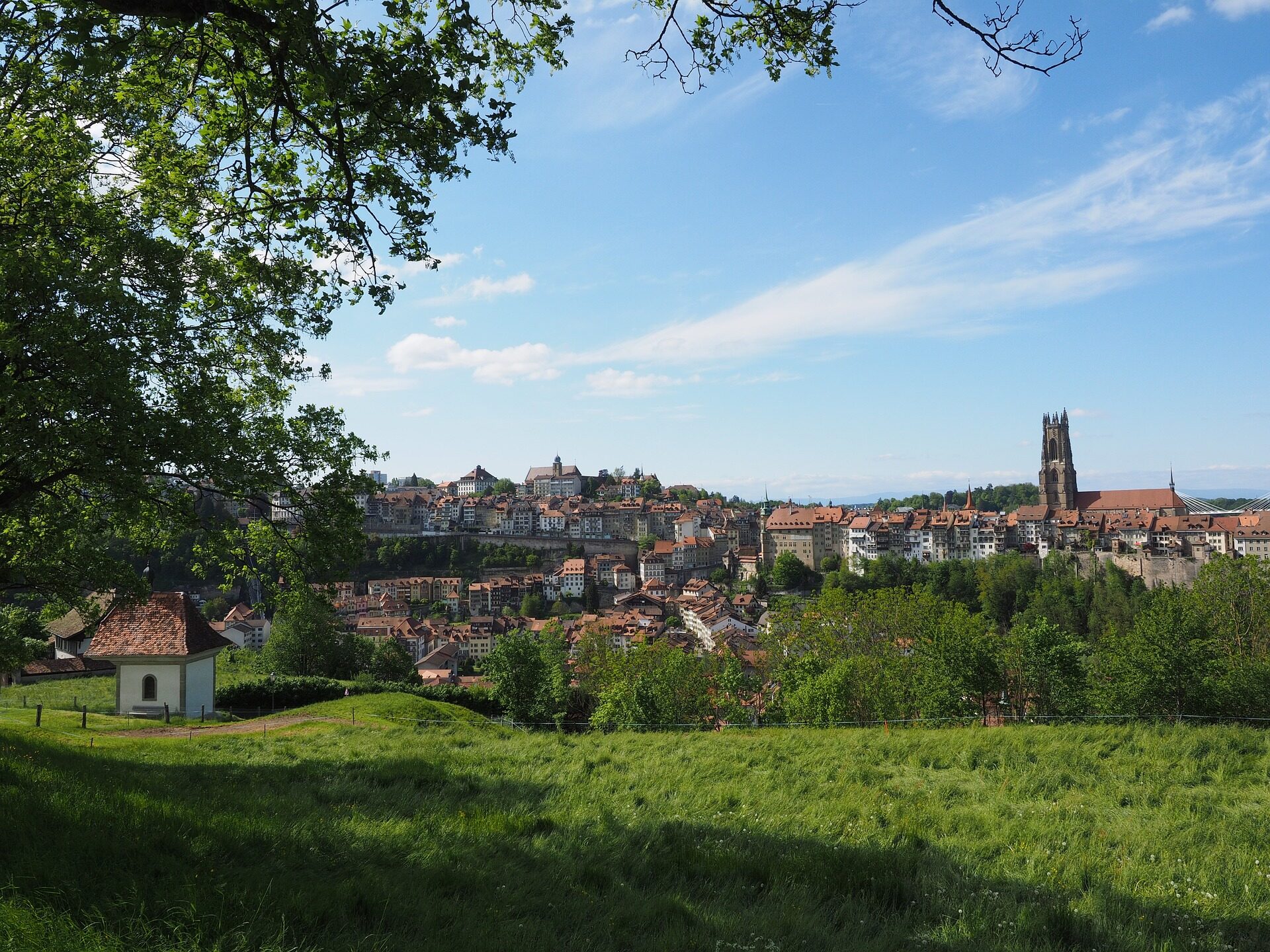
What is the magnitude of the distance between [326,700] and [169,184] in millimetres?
20894

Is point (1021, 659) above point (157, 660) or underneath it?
underneath

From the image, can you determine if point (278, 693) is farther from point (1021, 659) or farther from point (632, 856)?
point (632, 856)

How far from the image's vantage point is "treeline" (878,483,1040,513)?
6806 inches

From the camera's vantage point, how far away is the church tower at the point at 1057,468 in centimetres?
11206

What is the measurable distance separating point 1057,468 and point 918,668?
106125 mm

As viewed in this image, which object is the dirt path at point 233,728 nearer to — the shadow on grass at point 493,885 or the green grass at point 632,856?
the green grass at point 632,856

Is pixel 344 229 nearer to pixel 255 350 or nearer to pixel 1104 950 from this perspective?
pixel 255 350

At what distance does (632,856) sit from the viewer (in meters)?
4.71

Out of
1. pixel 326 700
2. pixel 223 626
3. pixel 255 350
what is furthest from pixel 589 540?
pixel 255 350

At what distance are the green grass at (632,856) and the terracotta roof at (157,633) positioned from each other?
14.2 m

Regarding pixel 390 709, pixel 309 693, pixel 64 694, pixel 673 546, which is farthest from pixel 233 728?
pixel 673 546

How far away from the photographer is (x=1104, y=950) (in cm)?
351

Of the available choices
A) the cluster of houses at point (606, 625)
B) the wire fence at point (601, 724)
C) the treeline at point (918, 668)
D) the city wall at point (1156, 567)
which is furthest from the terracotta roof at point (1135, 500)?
the wire fence at point (601, 724)

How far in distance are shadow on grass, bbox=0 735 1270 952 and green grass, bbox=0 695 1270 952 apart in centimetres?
2
